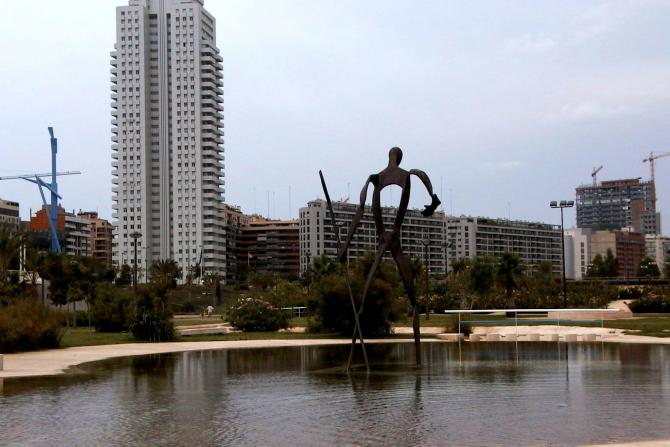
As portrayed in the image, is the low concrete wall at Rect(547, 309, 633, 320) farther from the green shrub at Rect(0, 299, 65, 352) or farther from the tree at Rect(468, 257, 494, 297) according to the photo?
the green shrub at Rect(0, 299, 65, 352)

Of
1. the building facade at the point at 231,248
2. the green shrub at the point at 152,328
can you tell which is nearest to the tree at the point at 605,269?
the building facade at the point at 231,248

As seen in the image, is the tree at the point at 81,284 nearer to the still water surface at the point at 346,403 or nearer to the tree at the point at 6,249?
the tree at the point at 6,249

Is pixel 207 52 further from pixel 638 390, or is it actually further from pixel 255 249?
pixel 638 390

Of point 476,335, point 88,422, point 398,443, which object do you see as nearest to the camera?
point 398,443

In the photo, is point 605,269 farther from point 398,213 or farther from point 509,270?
point 398,213

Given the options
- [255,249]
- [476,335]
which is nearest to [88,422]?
[476,335]

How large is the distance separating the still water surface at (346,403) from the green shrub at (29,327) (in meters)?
5.55

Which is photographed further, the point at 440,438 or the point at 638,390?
the point at 638,390

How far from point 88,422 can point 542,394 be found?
7086 mm

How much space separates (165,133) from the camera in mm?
157750

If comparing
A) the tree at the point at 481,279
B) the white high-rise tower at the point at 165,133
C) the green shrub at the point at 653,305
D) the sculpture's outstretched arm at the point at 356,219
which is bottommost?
the green shrub at the point at 653,305

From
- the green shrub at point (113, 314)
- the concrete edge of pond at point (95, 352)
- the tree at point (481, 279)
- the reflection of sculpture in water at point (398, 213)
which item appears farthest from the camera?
the tree at point (481, 279)

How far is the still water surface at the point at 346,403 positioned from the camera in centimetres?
990

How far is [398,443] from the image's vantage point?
9.23 m
